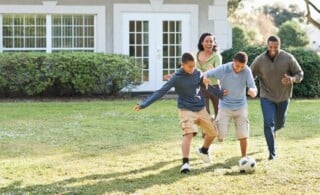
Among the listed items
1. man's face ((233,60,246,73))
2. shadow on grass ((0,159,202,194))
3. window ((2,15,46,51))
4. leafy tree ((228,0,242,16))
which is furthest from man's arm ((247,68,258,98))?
leafy tree ((228,0,242,16))

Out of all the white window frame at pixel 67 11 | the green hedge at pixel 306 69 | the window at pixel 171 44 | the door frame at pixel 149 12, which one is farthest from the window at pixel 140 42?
the green hedge at pixel 306 69

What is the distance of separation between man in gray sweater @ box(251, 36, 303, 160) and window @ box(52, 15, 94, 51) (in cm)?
1000

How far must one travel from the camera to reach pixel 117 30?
1747 cm

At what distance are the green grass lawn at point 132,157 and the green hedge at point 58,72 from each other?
2.73 meters

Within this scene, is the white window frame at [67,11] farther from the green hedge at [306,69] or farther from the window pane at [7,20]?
the green hedge at [306,69]

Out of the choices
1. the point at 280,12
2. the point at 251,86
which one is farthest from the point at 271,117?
the point at 280,12

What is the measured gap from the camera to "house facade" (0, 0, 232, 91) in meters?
17.3

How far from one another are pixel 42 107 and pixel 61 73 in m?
1.84

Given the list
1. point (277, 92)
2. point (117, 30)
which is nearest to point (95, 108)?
point (117, 30)

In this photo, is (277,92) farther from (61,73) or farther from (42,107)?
(61,73)

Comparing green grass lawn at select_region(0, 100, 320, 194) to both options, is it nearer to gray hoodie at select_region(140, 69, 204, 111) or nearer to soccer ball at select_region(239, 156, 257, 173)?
soccer ball at select_region(239, 156, 257, 173)

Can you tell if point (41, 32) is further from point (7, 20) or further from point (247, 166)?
point (247, 166)

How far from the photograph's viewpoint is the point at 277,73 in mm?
8094

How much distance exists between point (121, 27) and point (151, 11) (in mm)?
955
